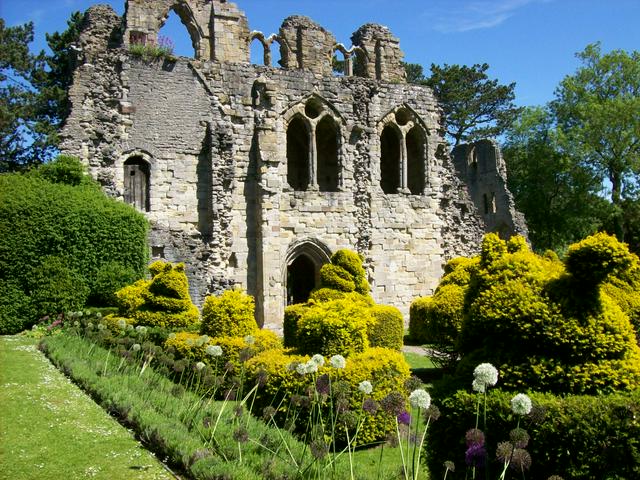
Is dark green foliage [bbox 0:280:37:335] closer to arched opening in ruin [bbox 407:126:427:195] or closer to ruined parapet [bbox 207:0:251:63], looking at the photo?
ruined parapet [bbox 207:0:251:63]

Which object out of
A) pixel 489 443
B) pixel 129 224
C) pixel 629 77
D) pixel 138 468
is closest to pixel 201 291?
pixel 129 224

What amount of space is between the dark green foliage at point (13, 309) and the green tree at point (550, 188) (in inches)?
1173

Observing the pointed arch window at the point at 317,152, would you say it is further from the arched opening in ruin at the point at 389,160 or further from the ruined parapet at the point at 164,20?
the ruined parapet at the point at 164,20

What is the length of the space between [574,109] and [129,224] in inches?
1112

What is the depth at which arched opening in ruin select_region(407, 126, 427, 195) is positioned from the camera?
2456cm

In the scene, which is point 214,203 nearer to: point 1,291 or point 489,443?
point 1,291

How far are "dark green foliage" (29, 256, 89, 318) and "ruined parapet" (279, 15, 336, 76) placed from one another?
39.8 feet

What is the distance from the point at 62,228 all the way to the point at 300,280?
11684mm

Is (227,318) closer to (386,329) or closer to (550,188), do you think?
(386,329)

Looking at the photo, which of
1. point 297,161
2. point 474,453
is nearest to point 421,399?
point 474,453

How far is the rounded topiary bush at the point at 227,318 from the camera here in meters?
11.2

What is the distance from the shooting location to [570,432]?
4.98 m

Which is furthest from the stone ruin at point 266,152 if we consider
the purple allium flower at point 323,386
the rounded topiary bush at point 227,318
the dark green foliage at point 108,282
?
the purple allium flower at point 323,386

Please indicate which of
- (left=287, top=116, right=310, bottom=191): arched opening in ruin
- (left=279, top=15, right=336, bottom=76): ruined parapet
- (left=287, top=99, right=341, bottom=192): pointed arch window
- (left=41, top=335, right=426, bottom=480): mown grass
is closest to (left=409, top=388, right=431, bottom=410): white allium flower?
(left=41, top=335, right=426, bottom=480): mown grass
